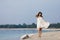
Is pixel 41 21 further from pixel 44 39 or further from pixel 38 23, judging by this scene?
pixel 44 39

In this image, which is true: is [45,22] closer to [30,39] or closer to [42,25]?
[42,25]

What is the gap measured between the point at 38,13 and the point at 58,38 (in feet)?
6.92

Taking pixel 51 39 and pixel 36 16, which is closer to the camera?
pixel 51 39

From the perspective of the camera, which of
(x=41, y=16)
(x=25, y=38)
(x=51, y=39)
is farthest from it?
(x=25, y=38)

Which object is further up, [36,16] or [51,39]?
[36,16]

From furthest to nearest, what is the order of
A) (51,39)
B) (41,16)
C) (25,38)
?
(25,38)
(41,16)
(51,39)

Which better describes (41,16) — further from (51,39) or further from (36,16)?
(51,39)

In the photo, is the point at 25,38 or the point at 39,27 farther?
the point at 25,38

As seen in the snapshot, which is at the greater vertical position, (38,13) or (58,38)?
(38,13)

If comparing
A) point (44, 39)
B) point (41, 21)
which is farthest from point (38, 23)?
point (44, 39)

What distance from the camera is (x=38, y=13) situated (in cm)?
1741

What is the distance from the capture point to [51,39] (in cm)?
1633

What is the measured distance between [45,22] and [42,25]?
0.28m

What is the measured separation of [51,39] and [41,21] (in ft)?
5.24
